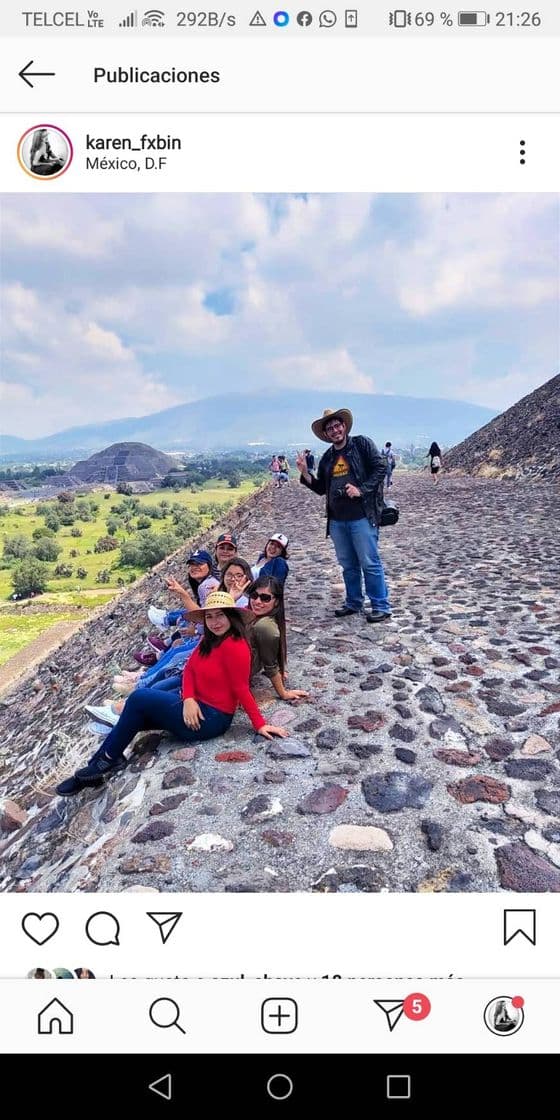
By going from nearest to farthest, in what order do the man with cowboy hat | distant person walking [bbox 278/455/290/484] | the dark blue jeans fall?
the dark blue jeans → the man with cowboy hat → distant person walking [bbox 278/455/290/484]

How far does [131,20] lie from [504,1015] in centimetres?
458

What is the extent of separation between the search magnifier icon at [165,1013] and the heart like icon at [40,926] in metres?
0.53

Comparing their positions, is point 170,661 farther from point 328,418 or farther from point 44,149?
point 44,149

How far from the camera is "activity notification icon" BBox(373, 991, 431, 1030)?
1.92 metres

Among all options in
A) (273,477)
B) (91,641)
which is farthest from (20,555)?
(91,641)

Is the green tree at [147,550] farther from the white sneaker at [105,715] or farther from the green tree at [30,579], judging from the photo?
the white sneaker at [105,715]

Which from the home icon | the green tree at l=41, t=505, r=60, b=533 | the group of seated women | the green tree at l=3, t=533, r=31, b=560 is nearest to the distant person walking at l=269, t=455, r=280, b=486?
the group of seated women

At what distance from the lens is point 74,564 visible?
60.4 meters

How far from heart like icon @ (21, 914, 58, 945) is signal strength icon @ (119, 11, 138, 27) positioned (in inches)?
159

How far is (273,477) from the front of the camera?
32875mm

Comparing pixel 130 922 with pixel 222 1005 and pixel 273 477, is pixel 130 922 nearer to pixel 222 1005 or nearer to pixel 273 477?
pixel 222 1005

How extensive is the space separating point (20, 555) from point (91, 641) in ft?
212

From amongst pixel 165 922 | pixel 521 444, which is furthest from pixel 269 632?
pixel 521 444

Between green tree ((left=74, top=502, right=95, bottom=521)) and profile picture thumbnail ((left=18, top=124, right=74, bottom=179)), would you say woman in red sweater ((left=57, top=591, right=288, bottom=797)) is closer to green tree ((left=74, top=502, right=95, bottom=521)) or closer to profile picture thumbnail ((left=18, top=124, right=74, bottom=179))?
profile picture thumbnail ((left=18, top=124, right=74, bottom=179))
